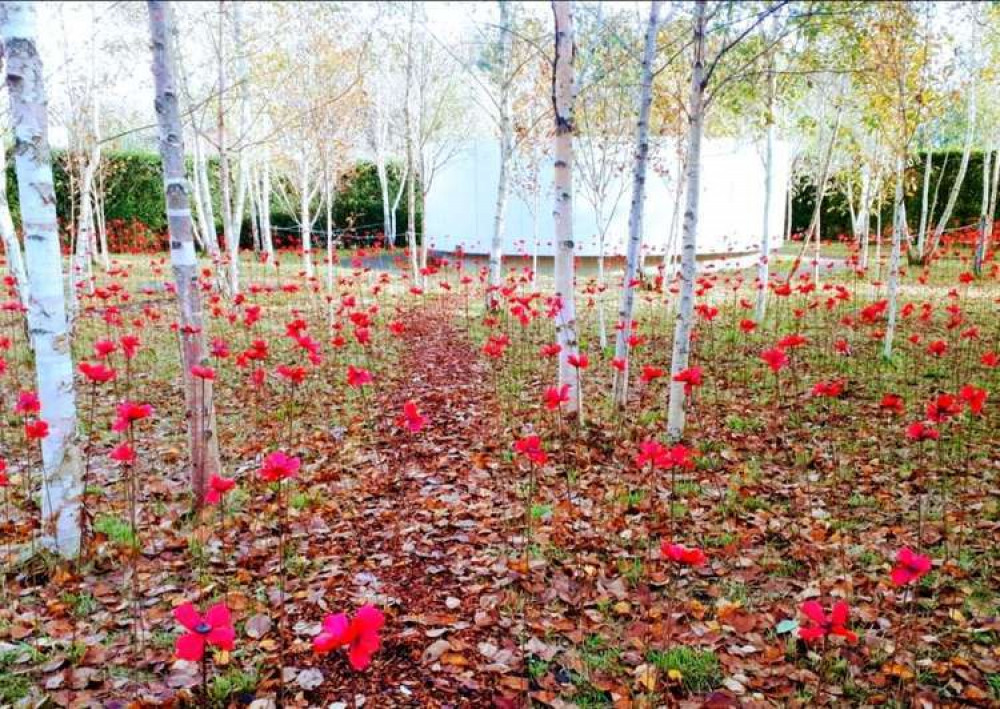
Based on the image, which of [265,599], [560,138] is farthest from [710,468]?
[265,599]

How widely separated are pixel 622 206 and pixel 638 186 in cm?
1599

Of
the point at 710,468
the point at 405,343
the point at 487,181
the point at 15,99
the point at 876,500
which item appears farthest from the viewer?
the point at 487,181

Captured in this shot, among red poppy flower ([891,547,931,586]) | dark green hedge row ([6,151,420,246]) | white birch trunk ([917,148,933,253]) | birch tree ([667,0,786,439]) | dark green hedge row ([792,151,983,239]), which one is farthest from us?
dark green hedge row ([792,151,983,239])

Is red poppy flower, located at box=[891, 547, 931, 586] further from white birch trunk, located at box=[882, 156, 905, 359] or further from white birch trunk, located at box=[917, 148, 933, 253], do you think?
white birch trunk, located at box=[917, 148, 933, 253]

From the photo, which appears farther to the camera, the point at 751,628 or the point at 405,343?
the point at 405,343

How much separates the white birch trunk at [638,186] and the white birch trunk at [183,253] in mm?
3296

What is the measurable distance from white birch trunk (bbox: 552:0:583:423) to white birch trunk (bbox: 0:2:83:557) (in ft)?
11.0

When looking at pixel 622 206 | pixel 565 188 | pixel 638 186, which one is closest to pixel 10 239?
pixel 565 188

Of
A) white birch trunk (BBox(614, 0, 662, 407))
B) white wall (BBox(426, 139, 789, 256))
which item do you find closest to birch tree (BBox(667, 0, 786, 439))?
white birch trunk (BBox(614, 0, 662, 407))

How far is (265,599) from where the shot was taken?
A: 129 inches

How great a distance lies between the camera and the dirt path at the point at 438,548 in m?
2.74

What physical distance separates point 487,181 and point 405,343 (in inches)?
531

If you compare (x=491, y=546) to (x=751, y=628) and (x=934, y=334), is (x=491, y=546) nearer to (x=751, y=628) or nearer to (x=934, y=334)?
(x=751, y=628)

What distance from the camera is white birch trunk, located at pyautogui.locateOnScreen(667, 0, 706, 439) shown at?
192 inches
